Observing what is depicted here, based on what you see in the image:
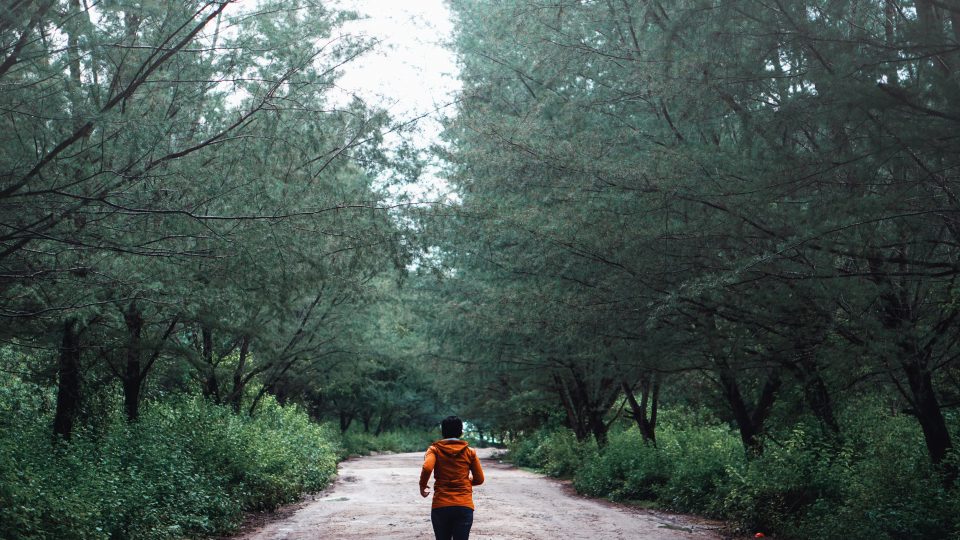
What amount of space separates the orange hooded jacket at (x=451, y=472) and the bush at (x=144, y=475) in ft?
12.0

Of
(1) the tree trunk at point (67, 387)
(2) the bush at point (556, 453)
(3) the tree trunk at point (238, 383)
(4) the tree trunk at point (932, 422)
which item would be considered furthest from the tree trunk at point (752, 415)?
(3) the tree trunk at point (238, 383)

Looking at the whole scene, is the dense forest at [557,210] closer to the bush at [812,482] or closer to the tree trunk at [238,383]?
the bush at [812,482]

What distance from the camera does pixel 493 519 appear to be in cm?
1345

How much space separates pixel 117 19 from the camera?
21.6 ft

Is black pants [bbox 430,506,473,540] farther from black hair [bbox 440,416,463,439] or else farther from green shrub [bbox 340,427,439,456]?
green shrub [bbox 340,427,439,456]

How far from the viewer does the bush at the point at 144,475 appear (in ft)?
25.8

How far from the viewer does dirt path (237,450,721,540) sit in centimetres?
1167

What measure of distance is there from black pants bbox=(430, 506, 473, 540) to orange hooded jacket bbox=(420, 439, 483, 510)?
5 cm

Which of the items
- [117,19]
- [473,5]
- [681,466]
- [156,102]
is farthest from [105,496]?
[681,466]

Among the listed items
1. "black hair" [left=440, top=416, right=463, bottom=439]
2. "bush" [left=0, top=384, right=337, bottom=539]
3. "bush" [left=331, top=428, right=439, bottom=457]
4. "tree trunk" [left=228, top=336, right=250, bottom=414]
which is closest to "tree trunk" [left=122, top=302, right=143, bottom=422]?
"bush" [left=0, top=384, right=337, bottom=539]

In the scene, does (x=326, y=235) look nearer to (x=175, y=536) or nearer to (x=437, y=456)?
(x=437, y=456)

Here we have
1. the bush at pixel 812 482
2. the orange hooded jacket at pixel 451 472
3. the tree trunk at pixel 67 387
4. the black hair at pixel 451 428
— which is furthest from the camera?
the tree trunk at pixel 67 387

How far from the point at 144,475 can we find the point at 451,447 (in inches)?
224

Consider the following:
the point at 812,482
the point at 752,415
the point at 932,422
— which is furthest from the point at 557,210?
the point at 752,415
